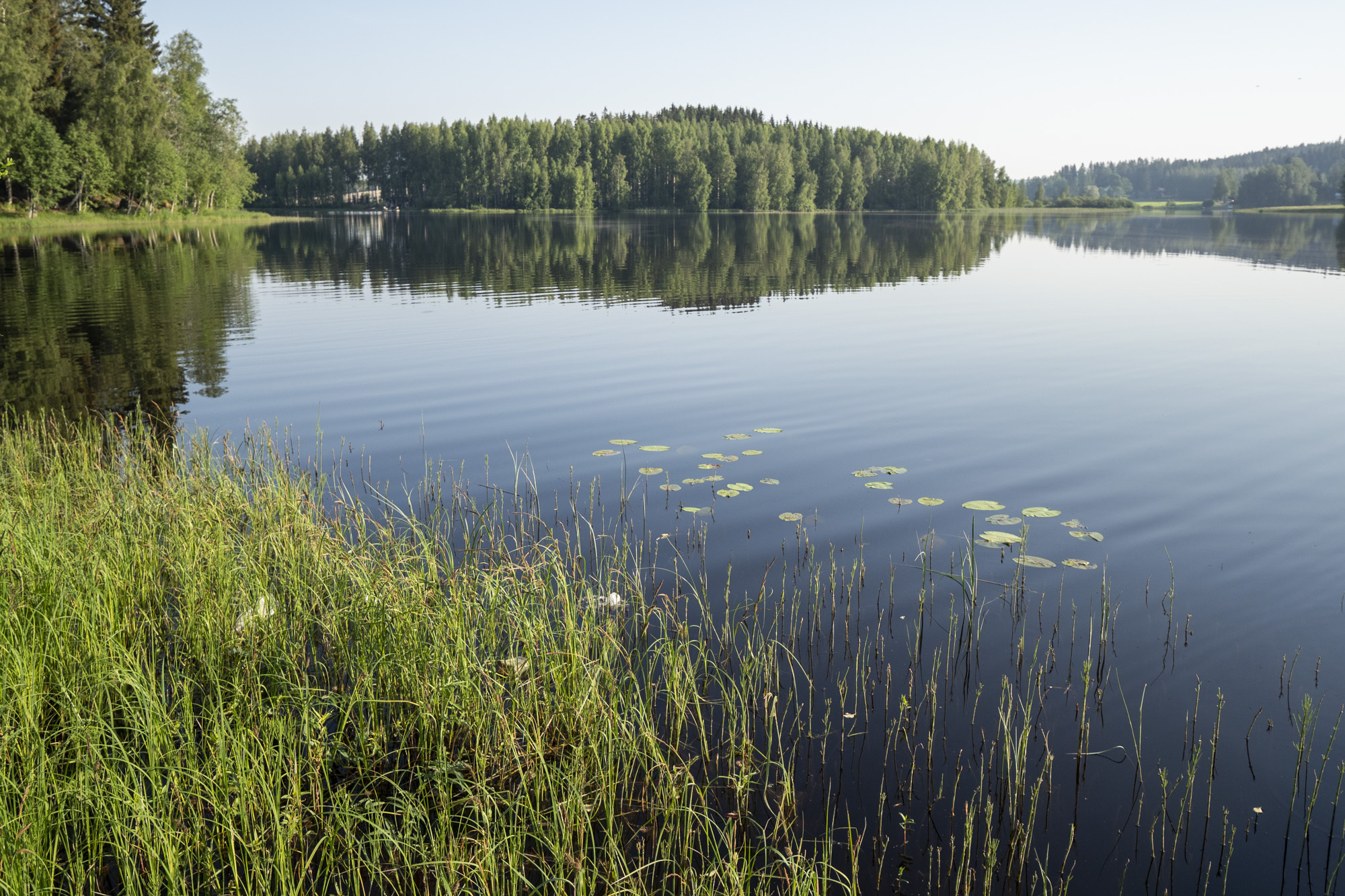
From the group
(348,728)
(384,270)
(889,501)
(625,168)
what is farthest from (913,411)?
(625,168)

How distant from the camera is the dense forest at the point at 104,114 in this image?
64.8 m

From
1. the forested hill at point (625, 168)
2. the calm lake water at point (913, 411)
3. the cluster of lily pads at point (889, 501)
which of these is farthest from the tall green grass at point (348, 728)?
the forested hill at point (625, 168)

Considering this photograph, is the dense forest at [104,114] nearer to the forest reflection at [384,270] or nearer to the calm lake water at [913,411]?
the forest reflection at [384,270]

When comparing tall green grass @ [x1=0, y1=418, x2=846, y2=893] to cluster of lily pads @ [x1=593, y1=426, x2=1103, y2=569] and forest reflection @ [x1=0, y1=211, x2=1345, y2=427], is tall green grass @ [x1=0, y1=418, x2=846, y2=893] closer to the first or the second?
cluster of lily pads @ [x1=593, y1=426, x2=1103, y2=569]

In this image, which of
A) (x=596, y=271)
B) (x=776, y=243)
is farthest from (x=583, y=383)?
(x=776, y=243)

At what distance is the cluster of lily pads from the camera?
8.84 metres

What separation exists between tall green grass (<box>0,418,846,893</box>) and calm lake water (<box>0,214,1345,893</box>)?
52.8 inches

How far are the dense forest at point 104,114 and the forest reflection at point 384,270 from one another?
20.6ft

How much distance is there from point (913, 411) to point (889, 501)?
511 centimetres

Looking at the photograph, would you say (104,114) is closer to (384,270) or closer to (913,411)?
(384,270)

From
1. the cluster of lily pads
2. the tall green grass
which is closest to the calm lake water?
the cluster of lily pads

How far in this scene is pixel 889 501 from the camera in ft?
35.0

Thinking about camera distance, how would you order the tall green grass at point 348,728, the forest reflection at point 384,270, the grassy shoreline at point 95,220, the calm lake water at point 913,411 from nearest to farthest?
the tall green grass at point 348,728 < the calm lake water at point 913,411 < the forest reflection at point 384,270 < the grassy shoreline at point 95,220

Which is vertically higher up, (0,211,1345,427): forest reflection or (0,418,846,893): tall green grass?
(0,211,1345,427): forest reflection
